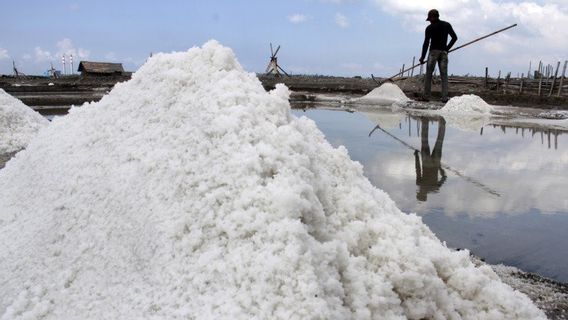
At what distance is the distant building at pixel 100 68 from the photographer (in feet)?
84.7

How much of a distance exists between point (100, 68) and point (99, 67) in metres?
0.10

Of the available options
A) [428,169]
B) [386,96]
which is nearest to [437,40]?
[386,96]

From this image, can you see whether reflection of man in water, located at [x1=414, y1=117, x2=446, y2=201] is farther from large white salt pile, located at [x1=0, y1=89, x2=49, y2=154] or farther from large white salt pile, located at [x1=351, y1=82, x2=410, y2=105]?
large white salt pile, located at [x1=351, y1=82, x2=410, y2=105]

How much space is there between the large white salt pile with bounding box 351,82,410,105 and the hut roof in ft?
60.1

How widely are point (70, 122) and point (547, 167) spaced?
4376 mm

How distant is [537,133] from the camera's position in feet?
23.7

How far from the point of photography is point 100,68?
26125 mm

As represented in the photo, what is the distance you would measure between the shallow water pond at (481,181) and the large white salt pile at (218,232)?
1.07m

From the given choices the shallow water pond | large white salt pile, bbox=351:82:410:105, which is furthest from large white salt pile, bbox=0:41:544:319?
large white salt pile, bbox=351:82:410:105

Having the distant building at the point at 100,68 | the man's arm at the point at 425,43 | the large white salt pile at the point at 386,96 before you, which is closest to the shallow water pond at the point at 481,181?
the man's arm at the point at 425,43

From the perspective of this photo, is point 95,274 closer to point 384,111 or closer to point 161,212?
point 161,212

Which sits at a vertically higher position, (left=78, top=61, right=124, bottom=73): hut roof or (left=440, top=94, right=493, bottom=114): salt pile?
(left=78, top=61, right=124, bottom=73): hut roof

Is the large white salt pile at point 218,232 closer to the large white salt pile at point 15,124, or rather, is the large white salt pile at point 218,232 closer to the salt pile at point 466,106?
the large white salt pile at point 15,124

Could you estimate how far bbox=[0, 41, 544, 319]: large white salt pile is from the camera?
1.25 meters
